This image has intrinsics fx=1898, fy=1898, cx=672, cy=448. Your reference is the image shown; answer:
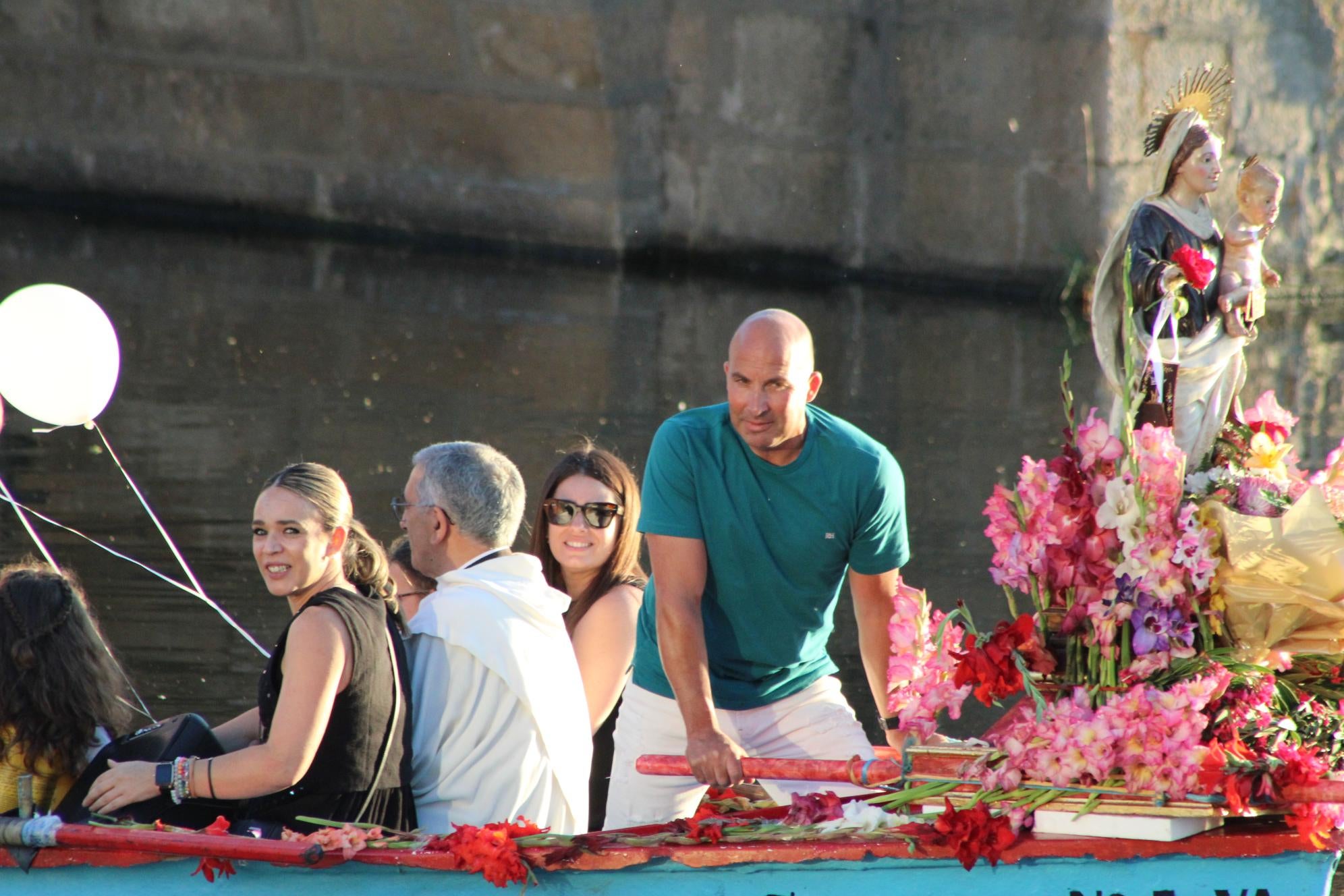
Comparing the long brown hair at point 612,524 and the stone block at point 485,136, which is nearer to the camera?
the long brown hair at point 612,524

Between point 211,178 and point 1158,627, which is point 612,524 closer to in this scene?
point 1158,627

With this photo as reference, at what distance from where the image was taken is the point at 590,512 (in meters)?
5.08

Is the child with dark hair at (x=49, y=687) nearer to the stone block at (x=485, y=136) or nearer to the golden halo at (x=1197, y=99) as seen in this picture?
the golden halo at (x=1197, y=99)

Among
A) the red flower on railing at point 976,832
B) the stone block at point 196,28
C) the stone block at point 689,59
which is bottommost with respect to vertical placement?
the red flower on railing at point 976,832

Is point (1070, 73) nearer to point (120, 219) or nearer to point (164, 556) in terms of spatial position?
Answer: point (120, 219)

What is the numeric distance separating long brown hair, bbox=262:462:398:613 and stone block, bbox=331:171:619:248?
16.3 m

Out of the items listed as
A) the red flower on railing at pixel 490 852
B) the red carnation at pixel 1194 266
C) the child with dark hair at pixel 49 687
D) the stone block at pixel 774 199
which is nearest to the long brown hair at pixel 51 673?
the child with dark hair at pixel 49 687

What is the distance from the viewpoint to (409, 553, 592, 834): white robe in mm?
4145

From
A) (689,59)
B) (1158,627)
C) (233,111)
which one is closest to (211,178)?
(233,111)

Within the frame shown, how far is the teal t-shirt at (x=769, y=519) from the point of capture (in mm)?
4539

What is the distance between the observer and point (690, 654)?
14.4 ft

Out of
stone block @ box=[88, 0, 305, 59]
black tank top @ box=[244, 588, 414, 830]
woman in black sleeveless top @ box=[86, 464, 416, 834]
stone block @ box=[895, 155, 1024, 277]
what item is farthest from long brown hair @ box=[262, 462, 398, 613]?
stone block @ box=[88, 0, 305, 59]

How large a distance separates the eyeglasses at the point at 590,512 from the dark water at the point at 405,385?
2.32 m

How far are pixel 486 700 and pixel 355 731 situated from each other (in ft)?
1.11
